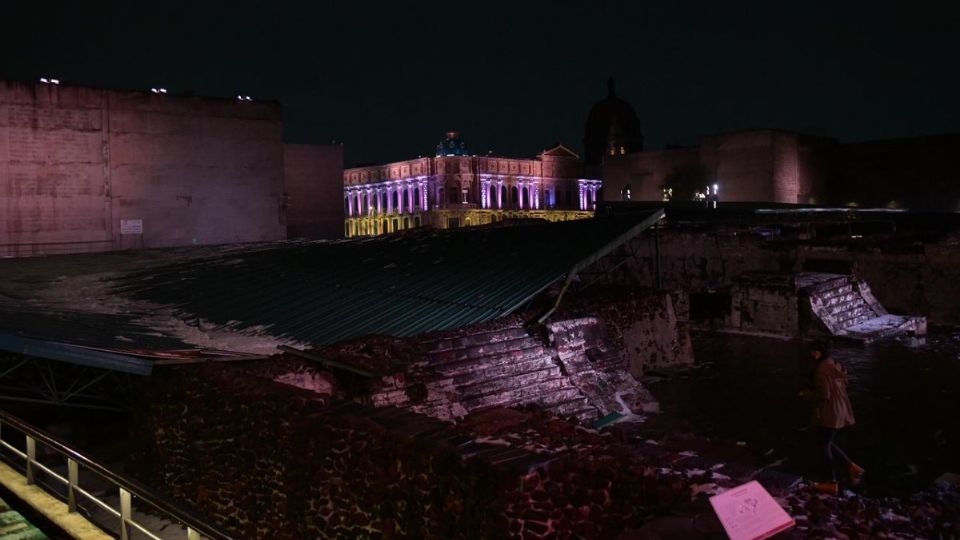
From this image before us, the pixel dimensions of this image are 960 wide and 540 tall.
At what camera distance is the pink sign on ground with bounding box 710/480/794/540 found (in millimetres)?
4844

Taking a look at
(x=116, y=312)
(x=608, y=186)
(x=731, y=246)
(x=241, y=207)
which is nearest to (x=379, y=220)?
(x=608, y=186)

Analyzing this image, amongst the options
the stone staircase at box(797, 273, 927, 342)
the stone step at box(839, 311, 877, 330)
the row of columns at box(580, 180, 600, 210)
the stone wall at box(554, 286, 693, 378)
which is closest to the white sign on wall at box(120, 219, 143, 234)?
the stone wall at box(554, 286, 693, 378)

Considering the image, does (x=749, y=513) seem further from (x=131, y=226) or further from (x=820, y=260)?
(x=131, y=226)

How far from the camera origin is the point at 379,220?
90.2 m

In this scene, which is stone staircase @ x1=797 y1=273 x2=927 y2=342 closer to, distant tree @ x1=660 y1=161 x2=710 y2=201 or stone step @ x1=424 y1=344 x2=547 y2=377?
stone step @ x1=424 y1=344 x2=547 y2=377

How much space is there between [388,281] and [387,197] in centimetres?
7632

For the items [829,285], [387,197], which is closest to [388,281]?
[829,285]

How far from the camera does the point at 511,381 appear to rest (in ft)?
35.8

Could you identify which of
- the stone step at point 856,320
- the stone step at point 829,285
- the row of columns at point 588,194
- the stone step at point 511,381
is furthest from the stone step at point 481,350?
the row of columns at point 588,194

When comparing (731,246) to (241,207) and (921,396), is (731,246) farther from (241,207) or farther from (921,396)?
(241,207)

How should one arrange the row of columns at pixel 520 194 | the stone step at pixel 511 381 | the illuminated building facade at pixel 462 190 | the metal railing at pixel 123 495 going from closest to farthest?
the metal railing at pixel 123 495 < the stone step at pixel 511 381 < the illuminated building facade at pixel 462 190 < the row of columns at pixel 520 194

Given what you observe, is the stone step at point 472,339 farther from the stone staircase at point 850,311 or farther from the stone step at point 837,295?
the stone step at point 837,295

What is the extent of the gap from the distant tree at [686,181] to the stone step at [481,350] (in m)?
52.0

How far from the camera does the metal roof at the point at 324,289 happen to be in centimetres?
1135
